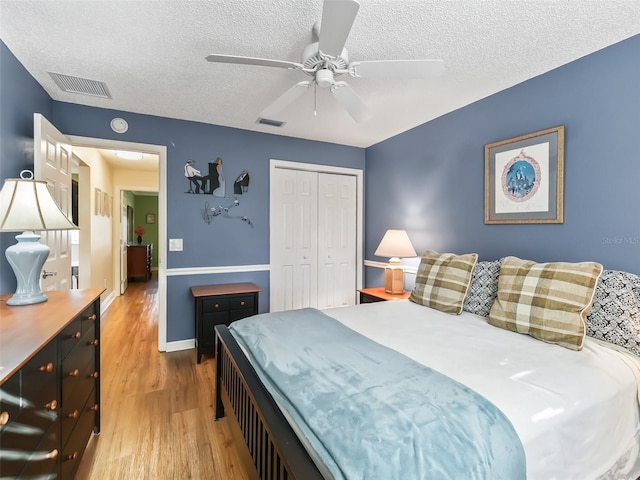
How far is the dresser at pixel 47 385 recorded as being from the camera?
3.10 ft

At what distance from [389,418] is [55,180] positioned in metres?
2.94

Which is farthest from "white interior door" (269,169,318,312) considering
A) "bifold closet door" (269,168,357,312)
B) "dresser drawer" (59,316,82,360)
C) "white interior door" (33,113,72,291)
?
"dresser drawer" (59,316,82,360)

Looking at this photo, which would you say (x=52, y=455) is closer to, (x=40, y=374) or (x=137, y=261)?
(x=40, y=374)

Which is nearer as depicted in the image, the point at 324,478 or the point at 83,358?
the point at 324,478

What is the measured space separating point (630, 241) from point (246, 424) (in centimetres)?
247

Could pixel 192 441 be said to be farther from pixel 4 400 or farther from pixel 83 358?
pixel 4 400

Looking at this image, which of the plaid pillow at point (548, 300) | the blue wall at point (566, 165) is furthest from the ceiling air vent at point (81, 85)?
the plaid pillow at point (548, 300)

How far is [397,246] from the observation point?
332 centimetres

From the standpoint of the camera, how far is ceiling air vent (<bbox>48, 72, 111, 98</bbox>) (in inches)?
96.3

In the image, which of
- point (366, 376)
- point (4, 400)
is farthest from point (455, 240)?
point (4, 400)

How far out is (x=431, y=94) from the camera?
2.72m

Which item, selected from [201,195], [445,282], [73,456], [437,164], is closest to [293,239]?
[201,195]

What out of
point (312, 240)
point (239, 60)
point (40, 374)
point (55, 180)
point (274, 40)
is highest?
point (274, 40)

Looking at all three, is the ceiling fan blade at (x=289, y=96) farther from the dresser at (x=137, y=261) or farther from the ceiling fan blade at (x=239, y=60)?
the dresser at (x=137, y=261)
